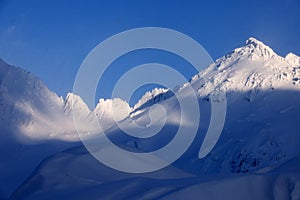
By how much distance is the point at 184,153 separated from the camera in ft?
514

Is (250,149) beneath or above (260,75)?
beneath

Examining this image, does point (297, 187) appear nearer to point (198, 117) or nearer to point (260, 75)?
point (198, 117)

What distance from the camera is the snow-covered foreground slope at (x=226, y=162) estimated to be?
80.0ft

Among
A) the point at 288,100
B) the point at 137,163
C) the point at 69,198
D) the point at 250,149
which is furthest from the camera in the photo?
the point at 288,100

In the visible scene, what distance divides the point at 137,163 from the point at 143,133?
142136 millimetres

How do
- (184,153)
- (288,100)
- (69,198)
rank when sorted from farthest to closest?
(288,100), (184,153), (69,198)

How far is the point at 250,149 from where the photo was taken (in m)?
146

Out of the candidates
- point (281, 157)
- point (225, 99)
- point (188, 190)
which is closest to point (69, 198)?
point (188, 190)

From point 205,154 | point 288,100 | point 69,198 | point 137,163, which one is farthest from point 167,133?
point 69,198

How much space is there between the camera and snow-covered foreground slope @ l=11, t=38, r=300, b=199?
80.0ft

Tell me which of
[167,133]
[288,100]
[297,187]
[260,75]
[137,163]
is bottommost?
[297,187]

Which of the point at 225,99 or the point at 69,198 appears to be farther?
the point at 225,99

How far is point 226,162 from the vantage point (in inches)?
5753

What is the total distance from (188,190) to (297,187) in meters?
4.78
